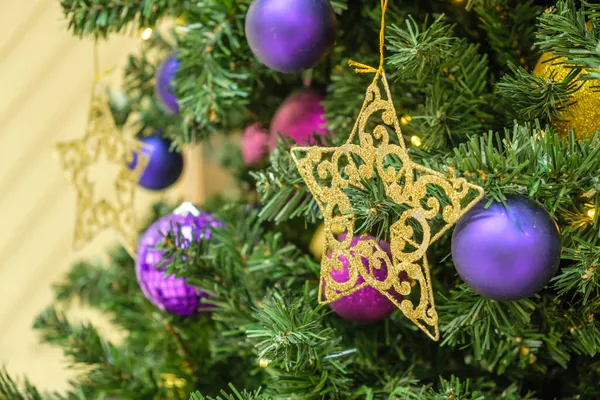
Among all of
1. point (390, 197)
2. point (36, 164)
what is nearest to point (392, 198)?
point (390, 197)

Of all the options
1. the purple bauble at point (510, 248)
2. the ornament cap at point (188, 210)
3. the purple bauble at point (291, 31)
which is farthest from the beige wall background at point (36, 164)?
the purple bauble at point (510, 248)

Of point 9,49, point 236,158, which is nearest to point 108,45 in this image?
point 9,49

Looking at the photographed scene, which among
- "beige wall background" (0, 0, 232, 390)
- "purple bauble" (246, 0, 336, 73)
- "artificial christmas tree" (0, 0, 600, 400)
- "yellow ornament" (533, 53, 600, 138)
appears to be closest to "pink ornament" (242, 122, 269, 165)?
"artificial christmas tree" (0, 0, 600, 400)

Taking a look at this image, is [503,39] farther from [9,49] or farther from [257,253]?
[9,49]

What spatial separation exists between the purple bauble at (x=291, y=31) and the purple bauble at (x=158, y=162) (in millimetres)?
217

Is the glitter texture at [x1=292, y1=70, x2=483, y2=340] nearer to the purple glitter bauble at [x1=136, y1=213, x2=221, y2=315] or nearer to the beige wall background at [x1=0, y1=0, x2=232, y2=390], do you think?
the purple glitter bauble at [x1=136, y1=213, x2=221, y2=315]

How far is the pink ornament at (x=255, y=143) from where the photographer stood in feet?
2.04

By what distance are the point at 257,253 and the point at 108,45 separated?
0.78 m

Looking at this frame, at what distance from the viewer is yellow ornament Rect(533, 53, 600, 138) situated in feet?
1.28

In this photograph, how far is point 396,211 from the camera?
1.29 feet

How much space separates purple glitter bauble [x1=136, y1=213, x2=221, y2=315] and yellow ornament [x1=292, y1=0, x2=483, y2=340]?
14cm

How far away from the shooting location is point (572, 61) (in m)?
0.36

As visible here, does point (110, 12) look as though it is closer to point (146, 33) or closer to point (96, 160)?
point (146, 33)

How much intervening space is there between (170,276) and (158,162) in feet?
0.48
